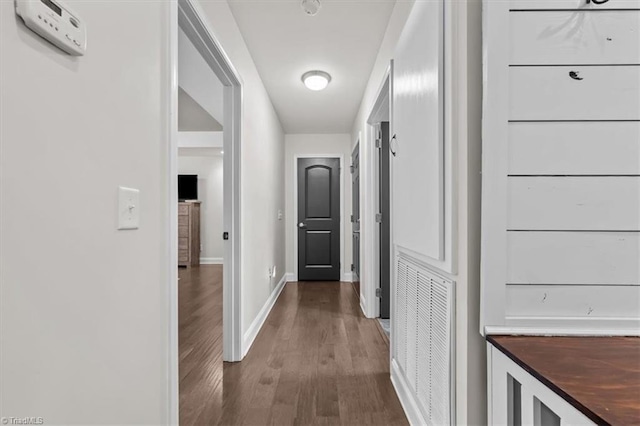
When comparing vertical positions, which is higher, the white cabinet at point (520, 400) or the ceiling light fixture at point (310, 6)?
the ceiling light fixture at point (310, 6)

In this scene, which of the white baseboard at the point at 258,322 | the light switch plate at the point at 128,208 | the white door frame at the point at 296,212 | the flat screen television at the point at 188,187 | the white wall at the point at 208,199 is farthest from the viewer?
the white wall at the point at 208,199

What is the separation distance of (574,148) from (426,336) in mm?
932

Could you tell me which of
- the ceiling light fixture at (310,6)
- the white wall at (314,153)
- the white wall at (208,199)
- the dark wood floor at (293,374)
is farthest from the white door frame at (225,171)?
the white wall at (208,199)

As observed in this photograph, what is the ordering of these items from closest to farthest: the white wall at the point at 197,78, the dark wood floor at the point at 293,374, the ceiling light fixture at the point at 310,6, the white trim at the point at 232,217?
the dark wood floor at the point at 293,374 → the ceiling light fixture at the point at 310,6 → the white trim at the point at 232,217 → the white wall at the point at 197,78

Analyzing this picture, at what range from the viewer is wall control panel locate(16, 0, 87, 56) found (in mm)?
655

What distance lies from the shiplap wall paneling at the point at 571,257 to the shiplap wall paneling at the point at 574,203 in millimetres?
26

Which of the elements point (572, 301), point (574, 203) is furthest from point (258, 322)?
point (574, 203)

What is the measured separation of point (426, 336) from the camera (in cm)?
149

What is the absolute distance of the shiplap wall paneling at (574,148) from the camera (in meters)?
1.02

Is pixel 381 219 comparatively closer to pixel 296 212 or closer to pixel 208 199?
pixel 296 212

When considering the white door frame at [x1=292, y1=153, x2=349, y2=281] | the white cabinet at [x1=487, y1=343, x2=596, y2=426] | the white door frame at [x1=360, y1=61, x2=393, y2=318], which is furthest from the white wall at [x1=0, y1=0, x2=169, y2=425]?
the white door frame at [x1=292, y1=153, x2=349, y2=281]

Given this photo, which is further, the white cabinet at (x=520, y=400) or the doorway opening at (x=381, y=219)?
the doorway opening at (x=381, y=219)

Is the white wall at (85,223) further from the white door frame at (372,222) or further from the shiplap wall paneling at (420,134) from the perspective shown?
the white door frame at (372,222)

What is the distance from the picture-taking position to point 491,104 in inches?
40.7
